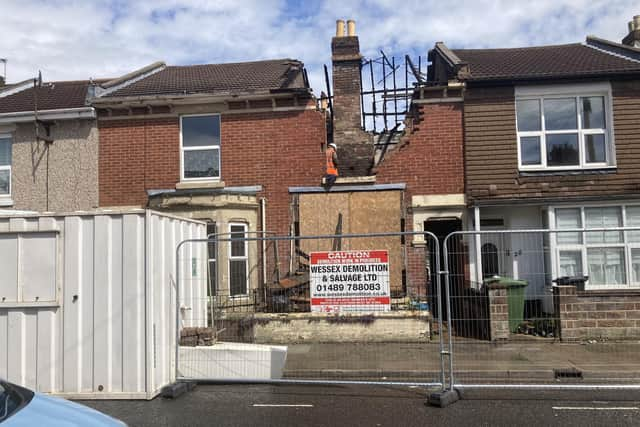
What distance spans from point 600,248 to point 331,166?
6.35 meters

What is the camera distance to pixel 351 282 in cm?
711

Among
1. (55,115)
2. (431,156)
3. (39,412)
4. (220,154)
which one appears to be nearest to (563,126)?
(431,156)

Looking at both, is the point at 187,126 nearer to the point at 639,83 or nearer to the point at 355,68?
the point at 355,68

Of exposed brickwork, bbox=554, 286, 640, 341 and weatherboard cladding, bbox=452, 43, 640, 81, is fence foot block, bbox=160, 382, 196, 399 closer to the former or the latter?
exposed brickwork, bbox=554, 286, 640, 341

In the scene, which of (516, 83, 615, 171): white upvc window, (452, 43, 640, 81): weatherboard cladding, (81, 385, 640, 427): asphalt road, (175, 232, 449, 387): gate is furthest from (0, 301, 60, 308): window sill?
(516, 83, 615, 171): white upvc window

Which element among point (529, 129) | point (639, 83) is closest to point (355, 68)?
point (529, 129)

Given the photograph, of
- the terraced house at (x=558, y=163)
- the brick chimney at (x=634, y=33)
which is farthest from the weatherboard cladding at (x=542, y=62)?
the brick chimney at (x=634, y=33)

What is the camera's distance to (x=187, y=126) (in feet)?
42.6

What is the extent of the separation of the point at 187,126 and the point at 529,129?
8429mm

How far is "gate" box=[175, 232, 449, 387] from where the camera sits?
7.14m

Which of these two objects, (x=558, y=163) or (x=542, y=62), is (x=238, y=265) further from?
(x=542, y=62)

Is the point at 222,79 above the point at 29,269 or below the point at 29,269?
above

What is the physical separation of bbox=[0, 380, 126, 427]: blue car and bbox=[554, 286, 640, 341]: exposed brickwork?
835 centimetres

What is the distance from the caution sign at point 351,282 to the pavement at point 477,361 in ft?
4.97
